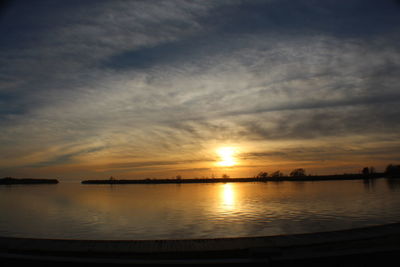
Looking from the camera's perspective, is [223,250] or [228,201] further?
[228,201]

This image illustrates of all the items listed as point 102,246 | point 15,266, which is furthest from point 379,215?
point 15,266

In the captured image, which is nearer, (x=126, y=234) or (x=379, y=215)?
(x=126, y=234)

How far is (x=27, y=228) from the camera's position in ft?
69.2

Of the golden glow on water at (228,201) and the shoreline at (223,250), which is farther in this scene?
the golden glow on water at (228,201)

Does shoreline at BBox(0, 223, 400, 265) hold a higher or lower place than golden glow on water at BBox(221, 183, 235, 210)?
higher

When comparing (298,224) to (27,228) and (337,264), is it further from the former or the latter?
(27,228)

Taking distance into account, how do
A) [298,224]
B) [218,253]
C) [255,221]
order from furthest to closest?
[255,221]
[298,224]
[218,253]

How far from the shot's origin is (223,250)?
286 inches

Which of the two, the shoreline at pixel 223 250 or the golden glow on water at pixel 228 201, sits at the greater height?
the shoreline at pixel 223 250

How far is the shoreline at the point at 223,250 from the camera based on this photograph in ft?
19.7

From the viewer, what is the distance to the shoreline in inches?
237

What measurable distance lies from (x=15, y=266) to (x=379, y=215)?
24282mm

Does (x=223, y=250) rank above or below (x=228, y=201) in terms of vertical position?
above

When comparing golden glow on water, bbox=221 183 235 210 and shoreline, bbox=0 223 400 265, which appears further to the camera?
golden glow on water, bbox=221 183 235 210
